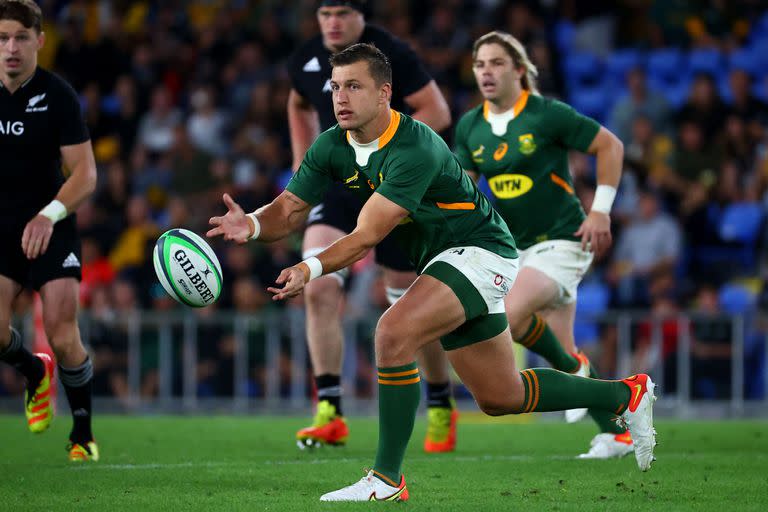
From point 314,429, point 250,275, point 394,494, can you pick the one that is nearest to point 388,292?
point 314,429

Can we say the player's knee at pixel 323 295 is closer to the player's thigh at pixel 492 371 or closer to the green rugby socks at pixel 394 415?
the player's thigh at pixel 492 371

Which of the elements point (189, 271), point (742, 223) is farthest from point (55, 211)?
point (742, 223)

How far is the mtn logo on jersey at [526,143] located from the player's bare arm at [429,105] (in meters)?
0.74

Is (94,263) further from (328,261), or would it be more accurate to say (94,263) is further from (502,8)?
(328,261)

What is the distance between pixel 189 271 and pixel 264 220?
436 millimetres

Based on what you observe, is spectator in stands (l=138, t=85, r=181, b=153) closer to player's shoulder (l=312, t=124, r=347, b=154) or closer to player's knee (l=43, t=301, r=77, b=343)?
player's knee (l=43, t=301, r=77, b=343)

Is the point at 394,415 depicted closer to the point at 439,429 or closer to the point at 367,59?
the point at 367,59

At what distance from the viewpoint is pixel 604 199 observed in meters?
7.74

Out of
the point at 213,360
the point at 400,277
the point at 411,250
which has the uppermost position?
the point at 411,250

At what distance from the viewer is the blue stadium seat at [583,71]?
1731 centimetres

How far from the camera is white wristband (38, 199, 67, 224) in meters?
7.14

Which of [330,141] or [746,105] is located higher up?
[746,105]

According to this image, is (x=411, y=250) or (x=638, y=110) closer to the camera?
(x=411, y=250)

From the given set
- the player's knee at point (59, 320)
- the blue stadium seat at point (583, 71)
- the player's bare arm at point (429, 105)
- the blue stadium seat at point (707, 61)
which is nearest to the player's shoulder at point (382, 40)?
the player's bare arm at point (429, 105)
